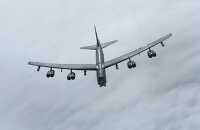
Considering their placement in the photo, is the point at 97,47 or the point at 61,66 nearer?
the point at 61,66

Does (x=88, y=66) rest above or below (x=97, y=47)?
below

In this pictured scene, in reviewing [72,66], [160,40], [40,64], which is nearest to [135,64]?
[160,40]

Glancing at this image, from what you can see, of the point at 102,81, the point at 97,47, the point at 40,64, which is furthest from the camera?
the point at 97,47

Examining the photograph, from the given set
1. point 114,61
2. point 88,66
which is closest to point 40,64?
point 88,66

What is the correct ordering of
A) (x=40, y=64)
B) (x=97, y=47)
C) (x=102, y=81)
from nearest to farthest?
(x=102, y=81) < (x=40, y=64) < (x=97, y=47)

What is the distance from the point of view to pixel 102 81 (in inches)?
4943

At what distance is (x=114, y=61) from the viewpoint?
429ft

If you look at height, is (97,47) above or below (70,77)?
above

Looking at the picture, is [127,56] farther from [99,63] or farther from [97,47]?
[97,47]

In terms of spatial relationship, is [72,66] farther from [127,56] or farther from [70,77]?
[127,56]

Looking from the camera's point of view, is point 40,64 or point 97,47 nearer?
point 40,64

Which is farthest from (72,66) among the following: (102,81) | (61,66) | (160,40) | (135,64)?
(160,40)

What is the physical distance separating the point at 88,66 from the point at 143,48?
20.6 metres

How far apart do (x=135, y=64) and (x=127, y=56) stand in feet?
18.5
